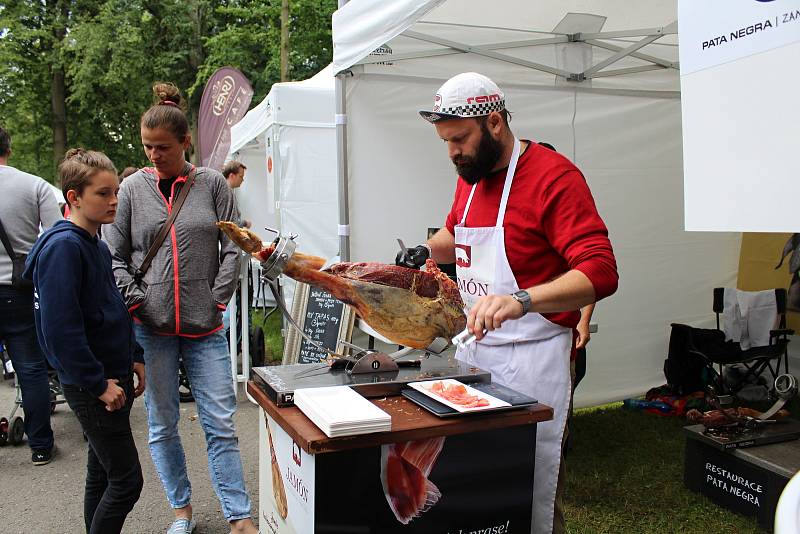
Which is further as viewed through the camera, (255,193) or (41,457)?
(255,193)

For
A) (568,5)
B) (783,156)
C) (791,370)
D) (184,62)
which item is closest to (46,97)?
(184,62)

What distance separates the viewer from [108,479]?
2.46 meters

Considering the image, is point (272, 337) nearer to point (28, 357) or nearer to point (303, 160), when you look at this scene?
point (303, 160)

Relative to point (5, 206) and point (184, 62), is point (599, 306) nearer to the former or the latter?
point (5, 206)

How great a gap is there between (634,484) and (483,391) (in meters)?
2.54

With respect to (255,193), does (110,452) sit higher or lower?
lower

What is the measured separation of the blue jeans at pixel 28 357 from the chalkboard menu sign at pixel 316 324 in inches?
71.6

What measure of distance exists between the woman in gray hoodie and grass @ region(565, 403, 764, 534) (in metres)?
1.95

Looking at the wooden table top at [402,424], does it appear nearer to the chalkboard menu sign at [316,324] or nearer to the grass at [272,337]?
the chalkboard menu sign at [316,324]

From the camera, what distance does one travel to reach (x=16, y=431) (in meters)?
4.70

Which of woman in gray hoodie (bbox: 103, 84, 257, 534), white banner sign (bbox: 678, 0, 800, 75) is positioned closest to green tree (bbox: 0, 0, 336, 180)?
woman in gray hoodie (bbox: 103, 84, 257, 534)

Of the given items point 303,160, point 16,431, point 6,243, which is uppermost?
point 303,160

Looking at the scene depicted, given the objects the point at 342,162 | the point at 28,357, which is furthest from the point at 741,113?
the point at 28,357

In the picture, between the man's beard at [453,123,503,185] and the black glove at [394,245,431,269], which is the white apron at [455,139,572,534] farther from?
the black glove at [394,245,431,269]
